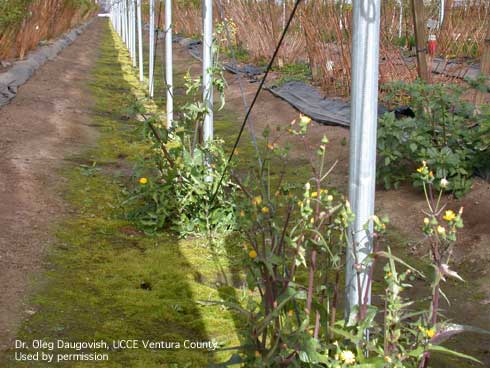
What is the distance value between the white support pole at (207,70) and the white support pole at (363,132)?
2.24 metres

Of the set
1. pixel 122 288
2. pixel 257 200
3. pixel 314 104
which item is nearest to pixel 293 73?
pixel 314 104

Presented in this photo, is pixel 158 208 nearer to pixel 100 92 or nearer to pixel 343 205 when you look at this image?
pixel 343 205

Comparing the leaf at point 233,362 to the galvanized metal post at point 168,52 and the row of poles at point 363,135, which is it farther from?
the galvanized metal post at point 168,52

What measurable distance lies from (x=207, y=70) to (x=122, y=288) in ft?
4.53

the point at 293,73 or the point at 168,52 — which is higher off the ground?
the point at 168,52

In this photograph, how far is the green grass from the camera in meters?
2.57

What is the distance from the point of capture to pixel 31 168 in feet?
15.9

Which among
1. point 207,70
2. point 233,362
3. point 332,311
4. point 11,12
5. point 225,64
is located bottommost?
point 225,64

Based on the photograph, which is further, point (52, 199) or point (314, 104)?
point (314, 104)

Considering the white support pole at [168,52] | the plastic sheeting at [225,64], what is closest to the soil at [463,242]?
the white support pole at [168,52]

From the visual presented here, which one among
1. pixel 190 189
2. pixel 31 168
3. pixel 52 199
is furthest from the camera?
pixel 31 168

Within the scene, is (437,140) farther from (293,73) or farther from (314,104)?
(293,73)

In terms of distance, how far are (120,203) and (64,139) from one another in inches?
75.5

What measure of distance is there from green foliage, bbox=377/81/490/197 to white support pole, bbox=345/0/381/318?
2309 mm
